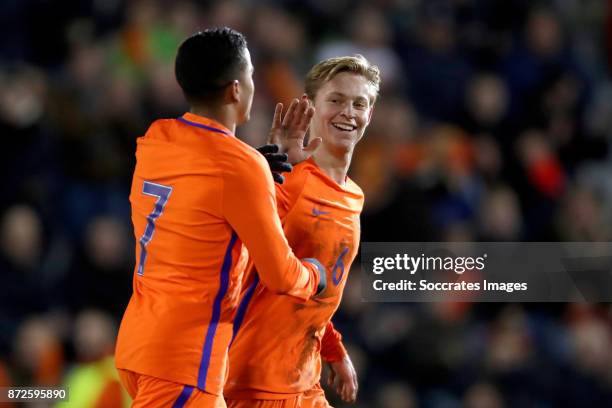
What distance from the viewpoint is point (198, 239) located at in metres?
2.77

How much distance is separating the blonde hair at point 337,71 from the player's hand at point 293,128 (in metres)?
0.22

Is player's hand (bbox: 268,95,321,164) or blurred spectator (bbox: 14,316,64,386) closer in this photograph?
player's hand (bbox: 268,95,321,164)

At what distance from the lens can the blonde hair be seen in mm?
3516

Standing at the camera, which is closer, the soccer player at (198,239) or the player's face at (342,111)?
the soccer player at (198,239)

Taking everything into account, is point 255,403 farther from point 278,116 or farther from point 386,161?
point 386,161

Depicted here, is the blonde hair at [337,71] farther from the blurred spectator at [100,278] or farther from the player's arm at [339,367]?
the blurred spectator at [100,278]

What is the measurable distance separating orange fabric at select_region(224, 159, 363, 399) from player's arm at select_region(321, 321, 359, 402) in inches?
14.6

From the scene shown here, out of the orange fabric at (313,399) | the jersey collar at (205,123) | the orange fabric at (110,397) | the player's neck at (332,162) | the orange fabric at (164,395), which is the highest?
the player's neck at (332,162)

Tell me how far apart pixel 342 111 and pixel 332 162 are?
0.58 feet

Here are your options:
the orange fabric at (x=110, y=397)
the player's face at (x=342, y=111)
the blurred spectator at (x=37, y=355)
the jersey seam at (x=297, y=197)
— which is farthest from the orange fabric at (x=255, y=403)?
the blurred spectator at (x=37, y=355)

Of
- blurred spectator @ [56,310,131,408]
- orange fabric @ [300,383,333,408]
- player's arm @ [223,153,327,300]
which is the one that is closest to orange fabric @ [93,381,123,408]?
blurred spectator @ [56,310,131,408]

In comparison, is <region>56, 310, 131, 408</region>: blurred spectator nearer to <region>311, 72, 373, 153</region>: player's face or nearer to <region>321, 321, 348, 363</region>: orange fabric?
<region>321, 321, 348, 363</region>: orange fabric

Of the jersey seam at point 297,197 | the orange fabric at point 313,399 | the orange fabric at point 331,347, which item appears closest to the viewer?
the jersey seam at point 297,197

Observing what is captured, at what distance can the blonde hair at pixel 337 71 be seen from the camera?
352 centimetres
